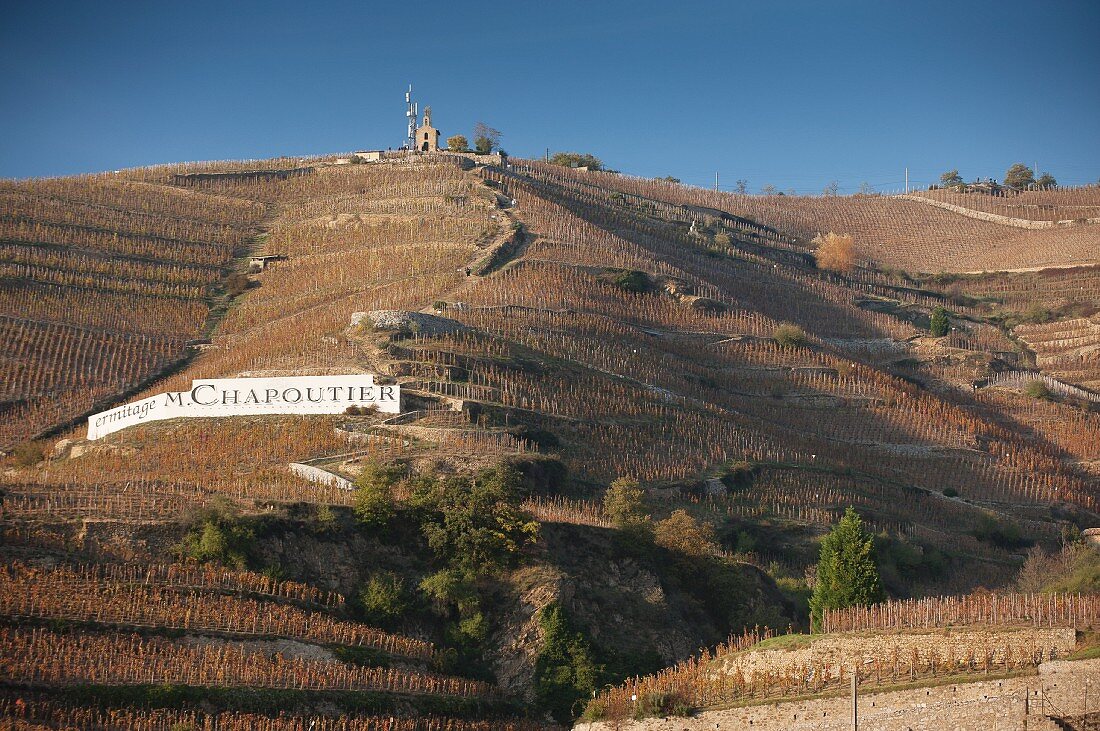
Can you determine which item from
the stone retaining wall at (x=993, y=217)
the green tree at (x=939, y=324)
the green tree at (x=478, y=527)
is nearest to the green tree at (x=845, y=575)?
the green tree at (x=478, y=527)

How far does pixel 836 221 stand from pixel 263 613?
4453 inches

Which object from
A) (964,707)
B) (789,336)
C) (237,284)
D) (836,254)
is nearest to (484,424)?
(964,707)

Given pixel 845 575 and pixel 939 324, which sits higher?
pixel 939 324

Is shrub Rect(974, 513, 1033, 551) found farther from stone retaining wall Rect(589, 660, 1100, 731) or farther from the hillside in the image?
stone retaining wall Rect(589, 660, 1100, 731)

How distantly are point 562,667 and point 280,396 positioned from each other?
22.2 metres

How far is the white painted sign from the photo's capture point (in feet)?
229

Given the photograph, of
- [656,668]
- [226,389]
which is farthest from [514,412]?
[656,668]

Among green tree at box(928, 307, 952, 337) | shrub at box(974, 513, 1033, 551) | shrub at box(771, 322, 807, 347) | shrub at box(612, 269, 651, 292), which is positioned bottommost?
shrub at box(974, 513, 1033, 551)

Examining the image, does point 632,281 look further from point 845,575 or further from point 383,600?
point 383,600

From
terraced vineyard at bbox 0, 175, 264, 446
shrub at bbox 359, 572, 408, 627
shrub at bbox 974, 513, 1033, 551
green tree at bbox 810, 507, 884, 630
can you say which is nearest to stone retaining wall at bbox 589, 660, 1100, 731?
green tree at bbox 810, 507, 884, 630

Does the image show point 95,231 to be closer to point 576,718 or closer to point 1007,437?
point 1007,437

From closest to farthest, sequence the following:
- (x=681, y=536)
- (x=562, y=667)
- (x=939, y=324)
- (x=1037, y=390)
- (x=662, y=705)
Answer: (x=662, y=705), (x=562, y=667), (x=681, y=536), (x=1037, y=390), (x=939, y=324)

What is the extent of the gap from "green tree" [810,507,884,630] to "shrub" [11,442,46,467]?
3562cm

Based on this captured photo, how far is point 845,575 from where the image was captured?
175ft
